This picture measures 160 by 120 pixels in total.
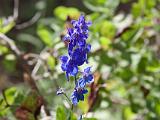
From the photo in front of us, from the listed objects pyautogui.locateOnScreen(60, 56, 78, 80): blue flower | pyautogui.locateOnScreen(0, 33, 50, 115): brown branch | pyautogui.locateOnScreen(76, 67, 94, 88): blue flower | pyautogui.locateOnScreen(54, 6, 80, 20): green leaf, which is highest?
pyautogui.locateOnScreen(54, 6, 80, 20): green leaf

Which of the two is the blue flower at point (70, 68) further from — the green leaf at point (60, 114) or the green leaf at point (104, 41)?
the green leaf at point (104, 41)

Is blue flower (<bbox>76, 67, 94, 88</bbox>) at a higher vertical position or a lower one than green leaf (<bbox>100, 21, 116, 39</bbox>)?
lower

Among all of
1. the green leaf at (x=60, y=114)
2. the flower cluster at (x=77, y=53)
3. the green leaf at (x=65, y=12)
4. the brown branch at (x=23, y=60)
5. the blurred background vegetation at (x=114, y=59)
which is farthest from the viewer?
the green leaf at (x=65, y=12)

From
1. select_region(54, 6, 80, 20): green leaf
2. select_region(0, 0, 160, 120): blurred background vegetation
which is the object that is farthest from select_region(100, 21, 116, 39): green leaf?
select_region(54, 6, 80, 20): green leaf

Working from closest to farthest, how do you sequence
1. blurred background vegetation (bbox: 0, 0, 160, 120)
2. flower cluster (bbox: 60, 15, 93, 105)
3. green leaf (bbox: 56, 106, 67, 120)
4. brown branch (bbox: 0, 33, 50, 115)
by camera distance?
flower cluster (bbox: 60, 15, 93, 105), green leaf (bbox: 56, 106, 67, 120), brown branch (bbox: 0, 33, 50, 115), blurred background vegetation (bbox: 0, 0, 160, 120)

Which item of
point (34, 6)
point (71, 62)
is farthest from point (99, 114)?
point (34, 6)

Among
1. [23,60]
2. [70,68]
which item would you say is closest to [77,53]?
[70,68]

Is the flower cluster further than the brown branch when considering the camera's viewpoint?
No

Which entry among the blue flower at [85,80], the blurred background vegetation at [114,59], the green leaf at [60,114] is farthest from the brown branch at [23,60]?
the blue flower at [85,80]

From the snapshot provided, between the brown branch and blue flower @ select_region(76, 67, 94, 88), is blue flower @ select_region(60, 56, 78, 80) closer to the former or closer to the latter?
blue flower @ select_region(76, 67, 94, 88)

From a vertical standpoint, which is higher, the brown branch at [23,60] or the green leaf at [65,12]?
the green leaf at [65,12]

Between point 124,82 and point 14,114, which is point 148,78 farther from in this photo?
point 14,114
